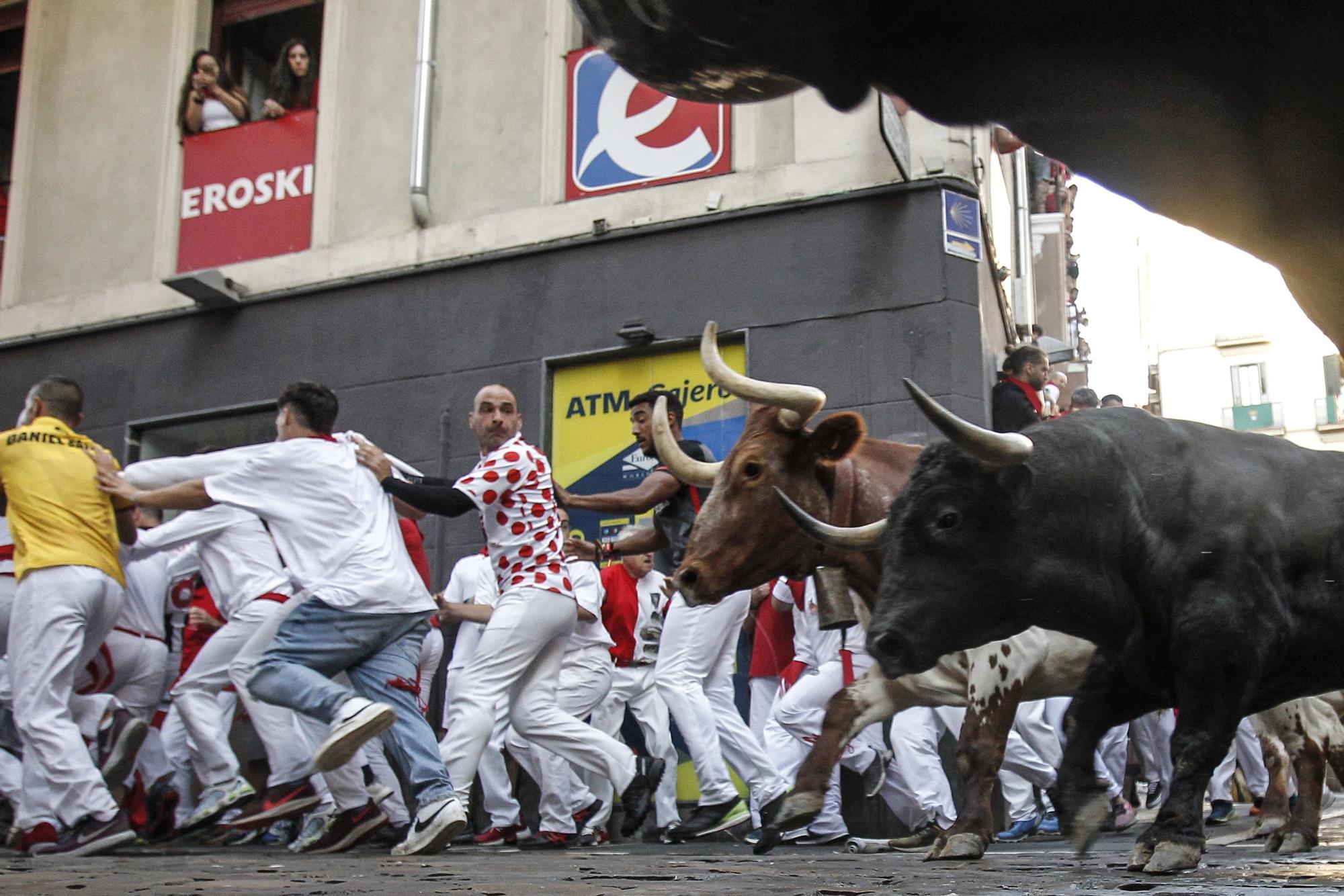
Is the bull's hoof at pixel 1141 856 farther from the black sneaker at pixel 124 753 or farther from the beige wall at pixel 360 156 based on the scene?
the beige wall at pixel 360 156

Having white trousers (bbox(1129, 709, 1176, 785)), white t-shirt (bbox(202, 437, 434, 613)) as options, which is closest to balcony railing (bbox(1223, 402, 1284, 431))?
white trousers (bbox(1129, 709, 1176, 785))

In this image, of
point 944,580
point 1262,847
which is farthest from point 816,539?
point 1262,847

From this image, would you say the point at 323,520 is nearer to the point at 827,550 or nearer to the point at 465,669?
the point at 465,669

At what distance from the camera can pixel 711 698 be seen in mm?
8984

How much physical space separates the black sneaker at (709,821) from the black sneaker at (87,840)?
9.97 feet

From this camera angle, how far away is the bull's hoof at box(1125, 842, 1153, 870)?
182 inches

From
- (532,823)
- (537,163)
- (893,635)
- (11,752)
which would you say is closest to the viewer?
(893,635)

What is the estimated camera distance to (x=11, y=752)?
29.1ft

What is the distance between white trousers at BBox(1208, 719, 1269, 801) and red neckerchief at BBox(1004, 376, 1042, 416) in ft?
8.02

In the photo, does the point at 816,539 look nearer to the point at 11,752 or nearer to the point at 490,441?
the point at 490,441

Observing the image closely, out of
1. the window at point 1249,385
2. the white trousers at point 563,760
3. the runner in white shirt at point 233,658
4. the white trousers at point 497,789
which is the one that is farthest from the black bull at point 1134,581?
Result: the window at point 1249,385

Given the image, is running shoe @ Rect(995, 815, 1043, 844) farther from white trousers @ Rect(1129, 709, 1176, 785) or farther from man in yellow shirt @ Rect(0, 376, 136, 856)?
man in yellow shirt @ Rect(0, 376, 136, 856)

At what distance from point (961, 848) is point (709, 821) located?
9.83 ft

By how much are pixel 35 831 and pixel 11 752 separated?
203 centimetres
